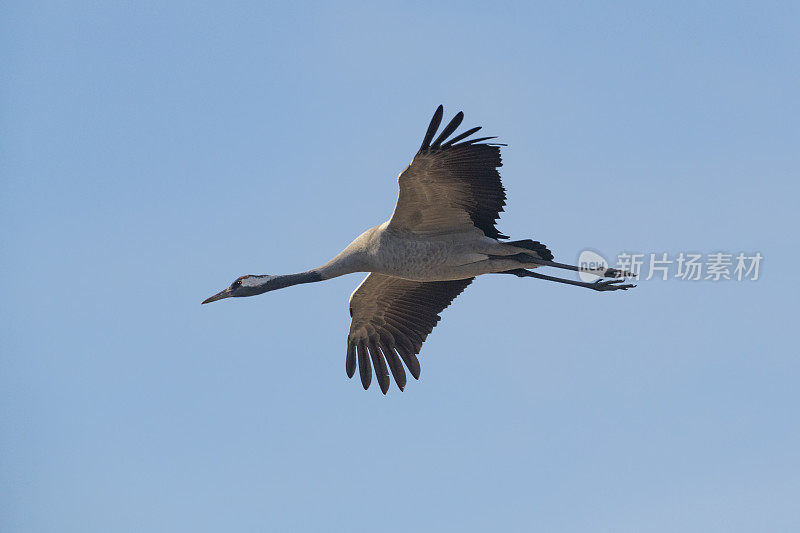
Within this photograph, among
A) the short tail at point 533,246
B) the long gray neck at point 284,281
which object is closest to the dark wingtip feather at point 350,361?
the long gray neck at point 284,281

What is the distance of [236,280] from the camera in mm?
12648

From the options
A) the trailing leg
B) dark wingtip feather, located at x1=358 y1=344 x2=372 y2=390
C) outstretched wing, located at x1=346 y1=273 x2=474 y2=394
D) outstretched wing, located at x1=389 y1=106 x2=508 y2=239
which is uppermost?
outstretched wing, located at x1=389 y1=106 x2=508 y2=239

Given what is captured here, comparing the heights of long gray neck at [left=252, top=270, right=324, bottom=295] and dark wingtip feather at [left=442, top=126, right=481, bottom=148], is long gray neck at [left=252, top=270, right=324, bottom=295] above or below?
below

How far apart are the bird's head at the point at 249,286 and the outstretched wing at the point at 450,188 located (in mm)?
1718

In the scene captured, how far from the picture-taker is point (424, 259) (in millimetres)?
11977

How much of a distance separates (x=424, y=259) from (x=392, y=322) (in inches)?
66.7

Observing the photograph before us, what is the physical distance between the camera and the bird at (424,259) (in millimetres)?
11180

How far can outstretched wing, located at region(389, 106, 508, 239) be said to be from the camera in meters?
A: 11.0

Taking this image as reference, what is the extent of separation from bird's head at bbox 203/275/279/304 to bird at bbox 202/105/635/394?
0.01 meters

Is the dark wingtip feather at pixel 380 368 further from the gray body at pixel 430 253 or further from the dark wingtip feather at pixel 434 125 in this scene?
the dark wingtip feather at pixel 434 125

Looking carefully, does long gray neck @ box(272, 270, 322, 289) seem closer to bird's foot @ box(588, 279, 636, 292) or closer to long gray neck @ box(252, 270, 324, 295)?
long gray neck @ box(252, 270, 324, 295)

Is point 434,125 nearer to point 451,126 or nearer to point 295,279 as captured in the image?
point 451,126

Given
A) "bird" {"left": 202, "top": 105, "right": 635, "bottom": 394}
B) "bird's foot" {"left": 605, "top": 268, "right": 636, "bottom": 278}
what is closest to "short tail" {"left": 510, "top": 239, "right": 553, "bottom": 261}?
"bird" {"left": 202, "top": 105, "right": 635, "bottom": 394}

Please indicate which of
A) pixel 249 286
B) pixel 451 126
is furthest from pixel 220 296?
pixel 451 126
